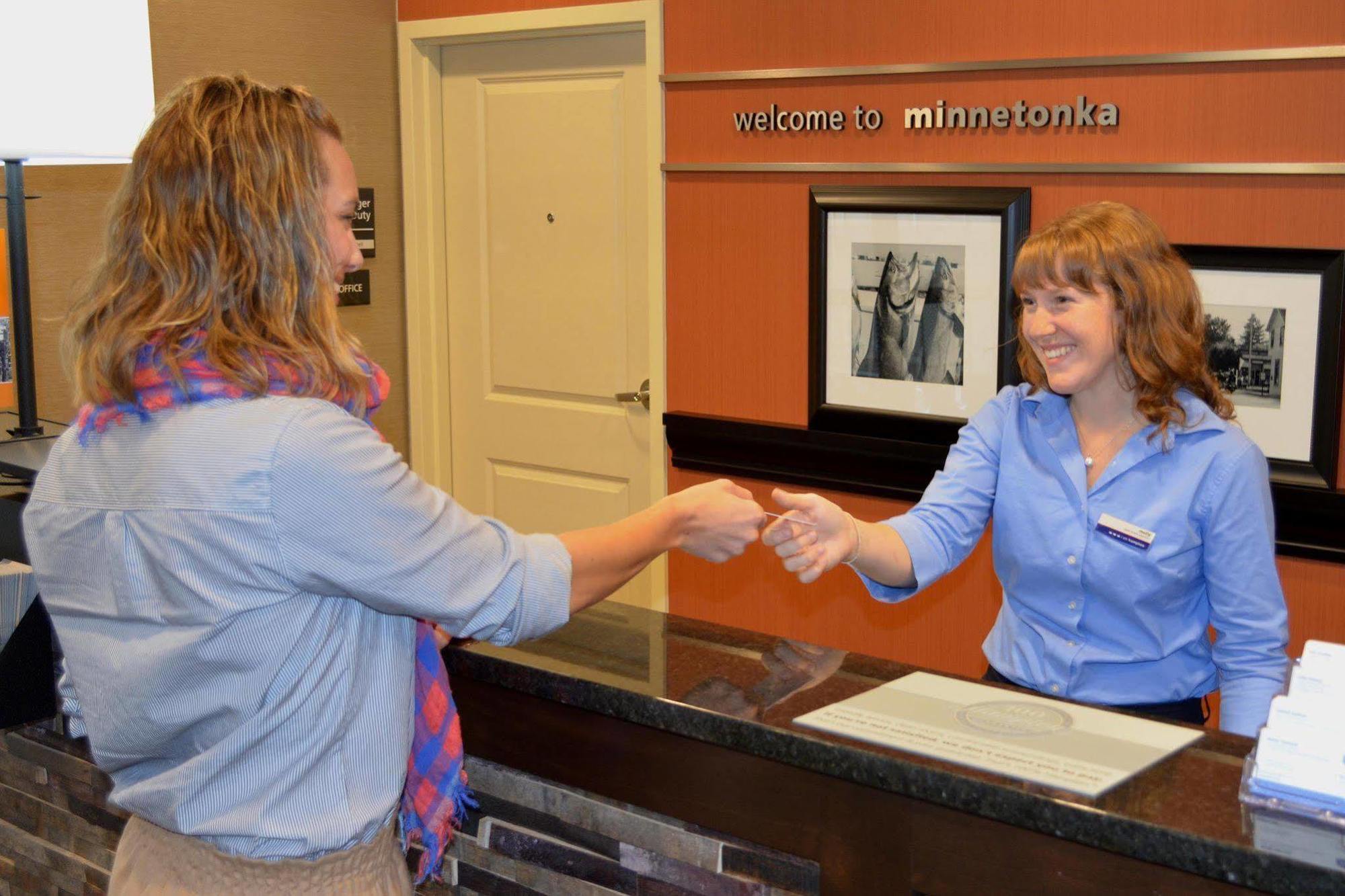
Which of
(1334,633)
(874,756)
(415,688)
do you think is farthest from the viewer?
(1334,633)

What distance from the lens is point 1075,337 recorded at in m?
2.23

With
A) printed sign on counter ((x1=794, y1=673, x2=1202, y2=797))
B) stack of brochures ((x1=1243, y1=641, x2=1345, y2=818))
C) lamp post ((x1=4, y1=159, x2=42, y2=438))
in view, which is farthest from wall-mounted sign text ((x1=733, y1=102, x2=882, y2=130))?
stack of brochures ((x1=1243, y1=641, x2=1345, y2=818))

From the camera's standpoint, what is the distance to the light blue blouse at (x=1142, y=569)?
2.09 m

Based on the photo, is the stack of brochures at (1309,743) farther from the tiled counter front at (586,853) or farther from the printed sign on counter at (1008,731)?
the tiled counter front at (586,853)

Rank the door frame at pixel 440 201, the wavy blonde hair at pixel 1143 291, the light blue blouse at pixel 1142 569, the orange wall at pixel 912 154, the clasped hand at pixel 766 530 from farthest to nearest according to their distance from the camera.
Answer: the door frame at pixel 440 201, the orange wall at pixel 912 154, the wavy blonde hair at pixel 1143 291, the light blue blouse at pixel 1142 569, the clasped hand at pixel 766 530

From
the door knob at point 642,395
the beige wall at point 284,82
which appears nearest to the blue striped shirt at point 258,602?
the beige wall at point 284,82

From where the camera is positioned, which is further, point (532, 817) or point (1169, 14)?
point (1169, 14)

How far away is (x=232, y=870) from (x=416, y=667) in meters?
0.31

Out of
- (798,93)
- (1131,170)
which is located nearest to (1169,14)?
(1131,170)

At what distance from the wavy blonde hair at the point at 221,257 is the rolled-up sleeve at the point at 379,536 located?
0.23ft

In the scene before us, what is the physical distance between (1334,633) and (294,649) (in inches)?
106

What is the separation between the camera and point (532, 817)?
1.88 meters

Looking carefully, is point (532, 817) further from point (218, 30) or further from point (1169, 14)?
point (218, 30)

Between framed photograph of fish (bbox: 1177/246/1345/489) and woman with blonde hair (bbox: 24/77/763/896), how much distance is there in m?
2.34
